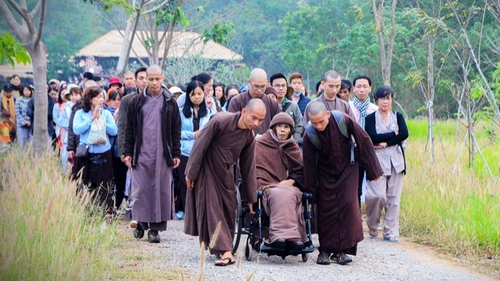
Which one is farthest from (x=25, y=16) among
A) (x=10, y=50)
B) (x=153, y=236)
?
(x=10, y=50)

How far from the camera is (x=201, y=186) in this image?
392 inches

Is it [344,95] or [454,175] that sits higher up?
[344,95]

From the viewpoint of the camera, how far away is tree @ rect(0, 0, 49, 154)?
44.5ft

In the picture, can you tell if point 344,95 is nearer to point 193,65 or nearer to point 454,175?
point 454,175

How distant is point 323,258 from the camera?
1023cm

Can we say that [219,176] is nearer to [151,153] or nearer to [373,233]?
[151,153]

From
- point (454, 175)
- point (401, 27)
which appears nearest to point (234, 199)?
point (454, 175)

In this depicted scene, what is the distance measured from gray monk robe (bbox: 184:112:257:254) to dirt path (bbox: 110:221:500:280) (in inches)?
15.0

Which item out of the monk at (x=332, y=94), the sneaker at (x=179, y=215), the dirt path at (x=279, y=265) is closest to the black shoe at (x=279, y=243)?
the dirt path at (x=279, y=265)

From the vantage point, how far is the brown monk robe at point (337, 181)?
33.2ft

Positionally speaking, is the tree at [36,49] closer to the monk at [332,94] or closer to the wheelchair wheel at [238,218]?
the monk at [332,94]

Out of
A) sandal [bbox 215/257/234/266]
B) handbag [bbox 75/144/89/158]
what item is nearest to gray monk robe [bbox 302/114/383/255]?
sandal [bbox 215/257/234/266]

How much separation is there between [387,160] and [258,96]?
6.06ft

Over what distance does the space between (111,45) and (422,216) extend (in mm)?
35979
